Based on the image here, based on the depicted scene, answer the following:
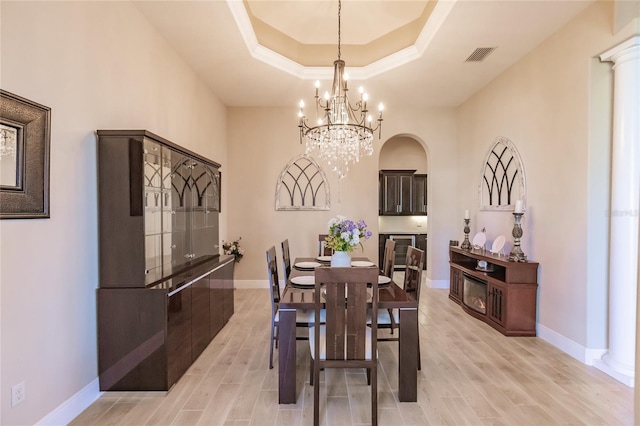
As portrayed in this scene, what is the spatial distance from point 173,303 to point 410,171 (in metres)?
6.01

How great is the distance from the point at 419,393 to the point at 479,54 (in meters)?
3.76

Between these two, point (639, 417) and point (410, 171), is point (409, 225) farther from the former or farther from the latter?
point (639, 417)

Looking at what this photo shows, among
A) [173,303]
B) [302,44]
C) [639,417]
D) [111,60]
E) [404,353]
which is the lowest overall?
[404,353]

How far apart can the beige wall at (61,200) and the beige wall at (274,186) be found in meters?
2.96

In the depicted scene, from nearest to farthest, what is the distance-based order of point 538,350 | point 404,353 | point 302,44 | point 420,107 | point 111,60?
point 404,353 → point 111,60 → point 538,350 → point 302,44 → point 420,107

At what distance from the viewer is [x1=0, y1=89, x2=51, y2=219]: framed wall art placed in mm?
1711

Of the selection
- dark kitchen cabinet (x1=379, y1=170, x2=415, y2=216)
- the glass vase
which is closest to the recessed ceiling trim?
the glass vase

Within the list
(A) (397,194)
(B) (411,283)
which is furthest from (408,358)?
(A) (397,194)

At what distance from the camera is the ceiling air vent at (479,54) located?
3.79 meters

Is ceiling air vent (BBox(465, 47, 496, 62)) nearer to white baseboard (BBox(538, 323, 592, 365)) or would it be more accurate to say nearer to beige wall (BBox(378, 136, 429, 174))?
white baseboard (BBox(538, 323, 592, 365))

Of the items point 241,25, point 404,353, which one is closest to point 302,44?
point 241,25

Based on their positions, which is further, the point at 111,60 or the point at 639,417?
the point at 111,60

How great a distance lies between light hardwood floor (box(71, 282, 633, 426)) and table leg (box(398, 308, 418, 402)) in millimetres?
79

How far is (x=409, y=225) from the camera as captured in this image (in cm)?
776
